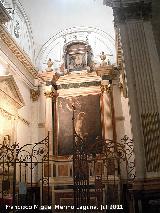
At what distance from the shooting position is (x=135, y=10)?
7949 mm

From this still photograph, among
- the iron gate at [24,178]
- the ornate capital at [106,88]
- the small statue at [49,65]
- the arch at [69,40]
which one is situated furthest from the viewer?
the arch at [69,40]

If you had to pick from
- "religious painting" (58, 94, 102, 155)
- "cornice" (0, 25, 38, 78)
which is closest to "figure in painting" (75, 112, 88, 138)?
"religious painting" (58, 94, 102, 155)

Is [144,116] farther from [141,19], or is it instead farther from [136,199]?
[141,19]

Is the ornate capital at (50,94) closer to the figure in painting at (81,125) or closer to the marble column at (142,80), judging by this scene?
the figure in painting at (81,125)

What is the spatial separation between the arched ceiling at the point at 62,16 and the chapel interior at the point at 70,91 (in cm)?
5

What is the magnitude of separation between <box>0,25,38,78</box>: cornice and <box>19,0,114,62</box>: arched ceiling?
5.31ft

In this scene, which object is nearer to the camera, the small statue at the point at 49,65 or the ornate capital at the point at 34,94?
the small statue at the point at 49,65

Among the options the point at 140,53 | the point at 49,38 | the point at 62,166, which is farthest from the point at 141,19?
the point at 49,38

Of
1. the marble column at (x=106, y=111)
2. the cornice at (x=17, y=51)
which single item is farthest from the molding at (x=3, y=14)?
the marble column at (x=106, y=111)

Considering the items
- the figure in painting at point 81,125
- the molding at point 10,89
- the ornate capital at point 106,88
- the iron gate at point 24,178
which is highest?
the ornate capital at point 106,88

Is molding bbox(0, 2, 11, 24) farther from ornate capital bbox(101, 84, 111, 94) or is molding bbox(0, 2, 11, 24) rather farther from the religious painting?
ornate capital bbox(101, 84, 111, 94)

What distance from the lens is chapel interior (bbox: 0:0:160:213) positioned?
793 centimetres

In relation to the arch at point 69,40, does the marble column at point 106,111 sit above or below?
below

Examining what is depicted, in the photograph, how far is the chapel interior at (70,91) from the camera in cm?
793
